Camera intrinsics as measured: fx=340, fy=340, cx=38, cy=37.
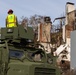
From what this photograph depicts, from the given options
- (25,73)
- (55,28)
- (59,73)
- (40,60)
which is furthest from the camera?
(55,28)

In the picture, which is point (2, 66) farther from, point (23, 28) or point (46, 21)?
Result: point (46, 21)

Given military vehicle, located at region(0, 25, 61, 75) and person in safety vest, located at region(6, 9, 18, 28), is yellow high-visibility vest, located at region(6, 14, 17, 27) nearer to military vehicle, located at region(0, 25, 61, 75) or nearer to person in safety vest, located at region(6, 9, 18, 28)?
person in safety vest, located at region(6, 9, 18, 28)

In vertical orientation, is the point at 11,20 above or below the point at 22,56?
above

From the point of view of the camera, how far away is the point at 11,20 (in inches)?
447

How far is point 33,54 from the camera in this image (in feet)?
35.1

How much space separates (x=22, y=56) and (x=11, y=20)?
1.63 m

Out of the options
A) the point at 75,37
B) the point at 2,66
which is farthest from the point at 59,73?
the point at 75,37

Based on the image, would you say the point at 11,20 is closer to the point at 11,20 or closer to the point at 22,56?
the point at 11,20

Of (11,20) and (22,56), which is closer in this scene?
(22,56)

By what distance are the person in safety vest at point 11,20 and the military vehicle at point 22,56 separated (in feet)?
1.55

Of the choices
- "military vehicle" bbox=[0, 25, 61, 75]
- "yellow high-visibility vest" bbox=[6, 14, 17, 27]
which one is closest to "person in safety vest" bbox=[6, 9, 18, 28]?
"yellow high-visibility vest" bbox=[6, 14, 17, 27]

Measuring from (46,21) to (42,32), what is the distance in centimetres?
151

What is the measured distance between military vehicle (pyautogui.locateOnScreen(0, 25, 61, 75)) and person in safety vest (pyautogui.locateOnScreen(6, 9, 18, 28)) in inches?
18.6

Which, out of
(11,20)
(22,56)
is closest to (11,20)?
(11,20)
